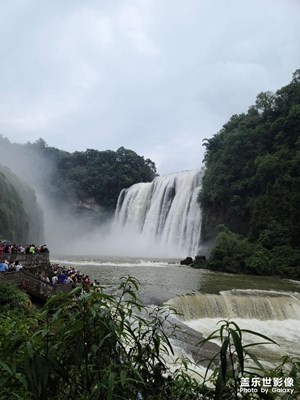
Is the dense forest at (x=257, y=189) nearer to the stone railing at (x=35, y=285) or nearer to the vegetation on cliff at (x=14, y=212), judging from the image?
the vegetation on cliff at (x=14, y=212)

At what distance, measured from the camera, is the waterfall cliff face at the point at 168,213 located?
40562mm

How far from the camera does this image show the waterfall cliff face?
4056 cm

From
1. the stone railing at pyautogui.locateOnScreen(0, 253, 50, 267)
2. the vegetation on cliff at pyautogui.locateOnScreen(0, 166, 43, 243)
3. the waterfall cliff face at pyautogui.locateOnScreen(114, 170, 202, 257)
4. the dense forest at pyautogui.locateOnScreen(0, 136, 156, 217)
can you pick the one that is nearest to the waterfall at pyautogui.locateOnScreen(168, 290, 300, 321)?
the stone railing at pyautogui.locateOnScreen(0, 253, 50, 267)

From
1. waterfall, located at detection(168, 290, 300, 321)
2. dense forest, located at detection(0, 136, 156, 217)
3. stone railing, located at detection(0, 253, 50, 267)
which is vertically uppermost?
dense forest, located at detection(0, 136, 156, 217)

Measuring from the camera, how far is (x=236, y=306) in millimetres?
14789

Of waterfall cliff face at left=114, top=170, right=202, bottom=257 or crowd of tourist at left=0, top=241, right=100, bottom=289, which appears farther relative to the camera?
waterfall cliff face at left=114, top=170, right=202, bottom=257

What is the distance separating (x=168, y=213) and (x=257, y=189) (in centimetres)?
1148

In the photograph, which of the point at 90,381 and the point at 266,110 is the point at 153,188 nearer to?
the point at 266,110

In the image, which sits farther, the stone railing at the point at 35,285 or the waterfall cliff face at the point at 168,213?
the waterfall cliff face at the point at 168,213

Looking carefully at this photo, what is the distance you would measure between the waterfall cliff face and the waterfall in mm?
23196

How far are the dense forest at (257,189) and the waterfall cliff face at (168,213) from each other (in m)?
1.91

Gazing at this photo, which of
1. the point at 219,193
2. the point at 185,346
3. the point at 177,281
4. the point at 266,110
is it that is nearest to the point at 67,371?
the point at 185,346

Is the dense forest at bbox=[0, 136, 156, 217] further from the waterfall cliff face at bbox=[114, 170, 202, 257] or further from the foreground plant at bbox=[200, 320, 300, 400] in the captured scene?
the foreground plant at bbox=[200, 320, 300, 400]

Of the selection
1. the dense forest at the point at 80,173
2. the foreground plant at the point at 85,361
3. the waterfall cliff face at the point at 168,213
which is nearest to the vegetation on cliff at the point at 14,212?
the waterfall cliff face at the point at 168,213
